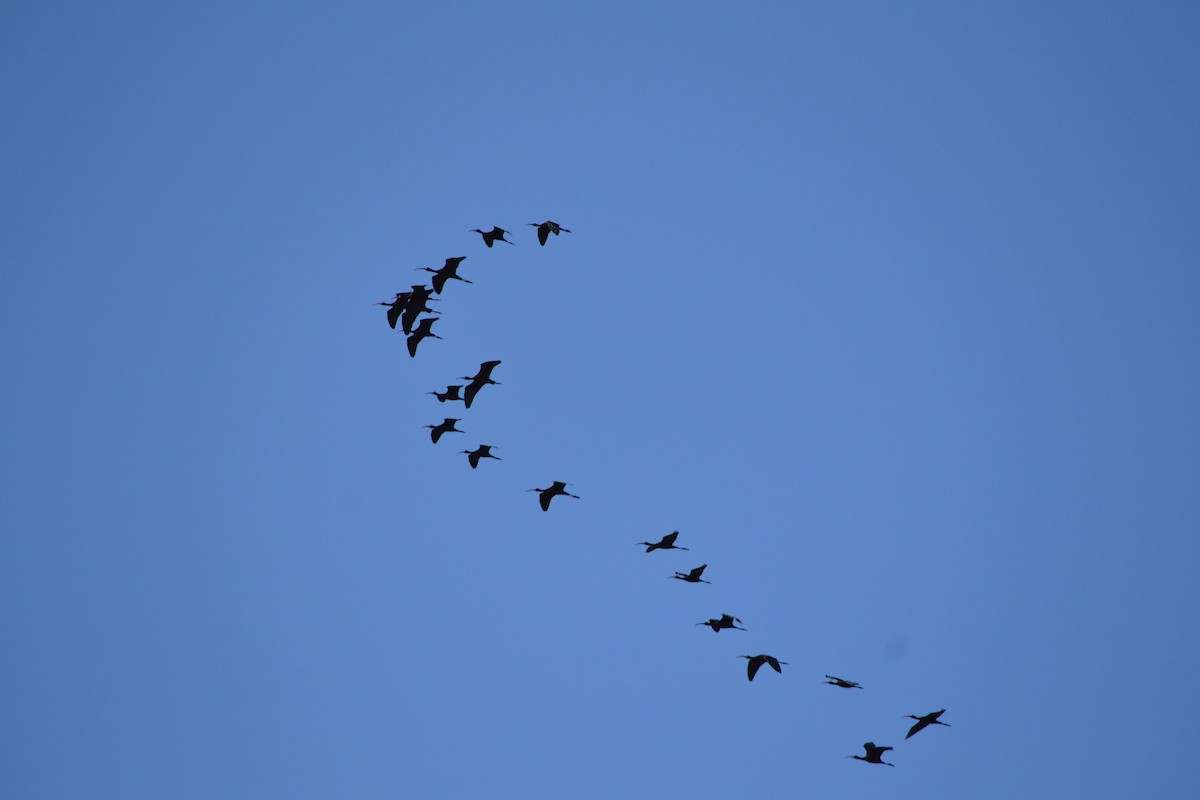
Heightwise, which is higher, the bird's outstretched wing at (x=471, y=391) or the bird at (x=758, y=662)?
the bird's outstretched wing at (x=471, y=391)

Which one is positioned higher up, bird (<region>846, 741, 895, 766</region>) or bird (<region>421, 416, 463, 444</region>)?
bird (<region>421, 416, 463, 444</region>)

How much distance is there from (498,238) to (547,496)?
958 cm

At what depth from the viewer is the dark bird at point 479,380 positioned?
48.7m

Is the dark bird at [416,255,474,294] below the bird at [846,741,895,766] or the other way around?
the other way around

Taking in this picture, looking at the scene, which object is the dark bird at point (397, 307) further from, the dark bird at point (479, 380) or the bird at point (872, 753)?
the bird at point (872, 753)

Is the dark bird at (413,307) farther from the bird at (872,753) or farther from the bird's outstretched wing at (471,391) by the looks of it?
the bird at (872,753)

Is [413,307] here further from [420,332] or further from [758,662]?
[758,662]

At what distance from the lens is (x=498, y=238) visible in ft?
161

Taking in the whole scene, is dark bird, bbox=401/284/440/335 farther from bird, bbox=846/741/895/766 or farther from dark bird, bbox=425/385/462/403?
bird, bbox=846/741/895/766

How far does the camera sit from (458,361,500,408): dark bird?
160 ft

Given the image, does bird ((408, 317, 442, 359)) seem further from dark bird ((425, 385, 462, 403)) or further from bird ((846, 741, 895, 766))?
bird ((846, 741, 895, 766))

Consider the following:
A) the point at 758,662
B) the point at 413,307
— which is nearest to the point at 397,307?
the point at 413,307

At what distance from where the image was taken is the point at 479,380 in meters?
49.2

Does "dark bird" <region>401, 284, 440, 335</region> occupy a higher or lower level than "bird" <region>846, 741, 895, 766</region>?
higher
